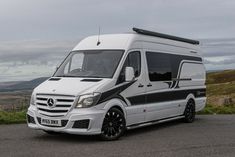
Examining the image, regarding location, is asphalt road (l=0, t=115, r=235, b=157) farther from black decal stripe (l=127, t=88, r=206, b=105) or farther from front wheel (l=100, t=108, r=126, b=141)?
black decal stripe (l=127, t=88, r=206, b=105)

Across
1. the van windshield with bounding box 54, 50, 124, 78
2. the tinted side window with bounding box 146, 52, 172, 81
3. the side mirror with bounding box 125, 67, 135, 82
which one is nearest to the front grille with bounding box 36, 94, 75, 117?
the van windshield with bounding box 54, 50, 124, 78

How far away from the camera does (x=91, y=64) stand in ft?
38.9

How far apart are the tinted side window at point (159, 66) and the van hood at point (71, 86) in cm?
209

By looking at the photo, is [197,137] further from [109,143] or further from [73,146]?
[73,146]

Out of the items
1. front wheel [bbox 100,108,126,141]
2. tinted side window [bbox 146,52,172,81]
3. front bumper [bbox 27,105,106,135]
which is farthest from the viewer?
tinted side window [bbox 146,52,172,81]

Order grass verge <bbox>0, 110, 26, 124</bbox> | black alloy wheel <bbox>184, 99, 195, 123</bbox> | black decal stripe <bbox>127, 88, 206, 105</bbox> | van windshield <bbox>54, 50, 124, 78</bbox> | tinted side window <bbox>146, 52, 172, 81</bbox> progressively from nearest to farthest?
van windshield <bbox>54, 50, 124, 78</bbox>, black decal stripe <bbox>127, 88, 206, 105</bbox>, tinted side window <bbox>146, 52, 172, 81</bbox>, grass verge <bbox>0, 110, 26, 124</bbox>, black alloy wheel <bbox>184, 99, 195, 123</bbox>

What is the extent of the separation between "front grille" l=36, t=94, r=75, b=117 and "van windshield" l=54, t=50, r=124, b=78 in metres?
1.11

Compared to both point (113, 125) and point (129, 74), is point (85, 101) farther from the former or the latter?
point (129, 74)

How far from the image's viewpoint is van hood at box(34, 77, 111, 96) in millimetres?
10539

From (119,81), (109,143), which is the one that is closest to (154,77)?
(119,81)

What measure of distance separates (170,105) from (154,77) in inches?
51.6

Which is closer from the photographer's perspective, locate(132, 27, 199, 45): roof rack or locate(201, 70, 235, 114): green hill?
locate(132, 27, 199, 45): roof rack

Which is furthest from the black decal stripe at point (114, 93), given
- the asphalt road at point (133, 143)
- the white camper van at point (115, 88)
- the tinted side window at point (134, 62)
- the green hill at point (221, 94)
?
the green hill at point (221, 94)

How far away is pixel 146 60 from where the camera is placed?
12547 mm
